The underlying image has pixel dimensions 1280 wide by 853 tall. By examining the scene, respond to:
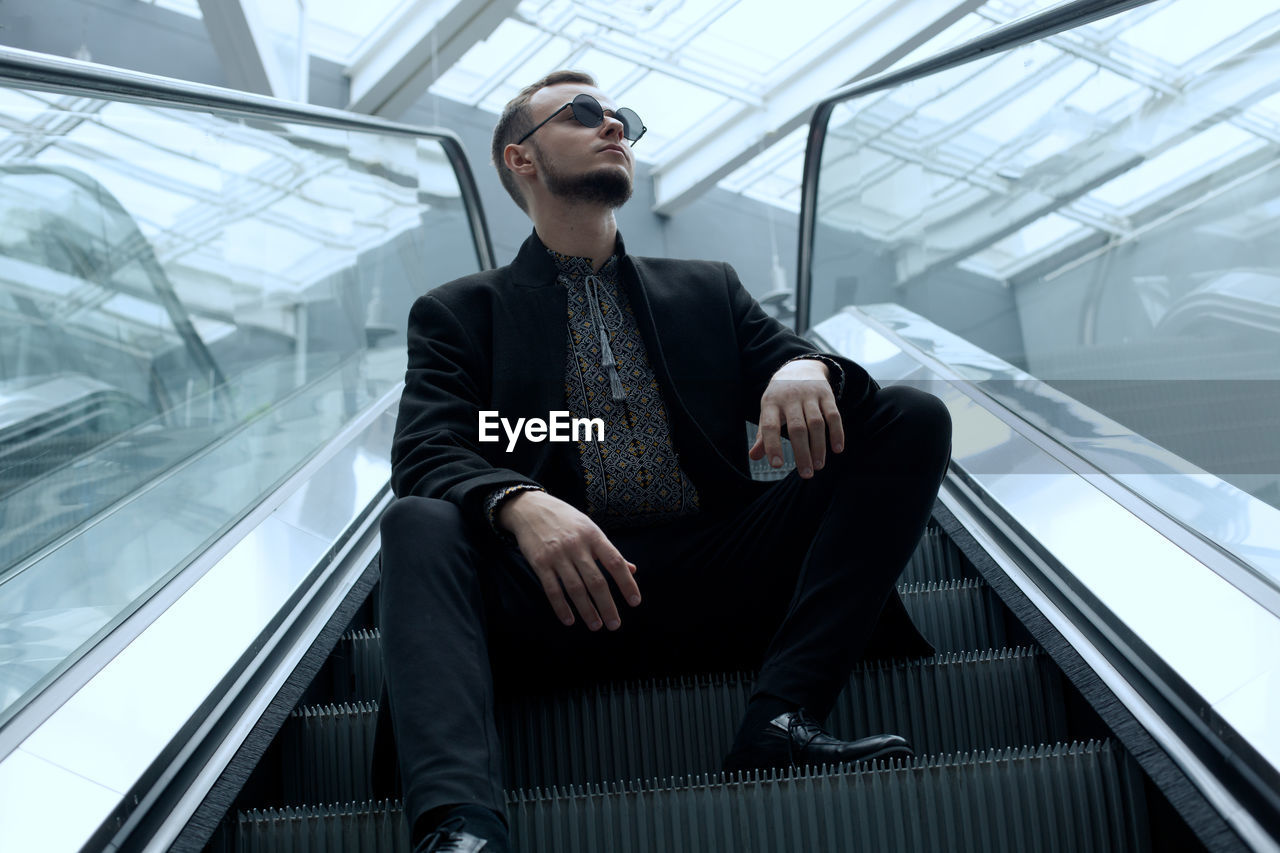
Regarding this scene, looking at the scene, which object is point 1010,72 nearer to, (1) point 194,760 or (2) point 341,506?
(2) point 341,506

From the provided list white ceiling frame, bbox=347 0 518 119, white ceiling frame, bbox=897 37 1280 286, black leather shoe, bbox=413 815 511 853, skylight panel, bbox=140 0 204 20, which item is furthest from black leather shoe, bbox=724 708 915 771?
skylight panel, bbox=140 0 204 20

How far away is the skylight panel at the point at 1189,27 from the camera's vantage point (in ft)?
7.67

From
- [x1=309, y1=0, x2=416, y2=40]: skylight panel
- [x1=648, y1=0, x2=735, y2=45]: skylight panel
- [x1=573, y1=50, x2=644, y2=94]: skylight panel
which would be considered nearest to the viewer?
[x1=309, y1=0, x2=416, y2=40]: skylight panel

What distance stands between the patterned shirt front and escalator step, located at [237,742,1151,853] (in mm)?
693

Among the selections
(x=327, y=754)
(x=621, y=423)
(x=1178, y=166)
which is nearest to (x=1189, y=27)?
(x=1178, y=166)

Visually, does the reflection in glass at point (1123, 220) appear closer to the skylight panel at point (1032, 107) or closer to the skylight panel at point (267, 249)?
the skylight panel at point (1032, 107)

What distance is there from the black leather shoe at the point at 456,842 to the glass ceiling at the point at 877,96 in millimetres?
2040

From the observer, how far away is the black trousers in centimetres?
146

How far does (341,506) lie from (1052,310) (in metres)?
1.94

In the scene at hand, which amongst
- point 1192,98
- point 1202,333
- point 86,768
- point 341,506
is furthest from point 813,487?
point 1192,98

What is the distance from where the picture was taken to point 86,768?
4.62ft

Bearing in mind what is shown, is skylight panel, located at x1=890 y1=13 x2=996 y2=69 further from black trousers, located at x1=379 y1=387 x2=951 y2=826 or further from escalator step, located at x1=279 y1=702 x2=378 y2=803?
escalator step, located at x1=279 y1=702 x2=378 y2=803

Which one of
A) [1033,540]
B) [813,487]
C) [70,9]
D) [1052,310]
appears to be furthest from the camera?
[70,9]

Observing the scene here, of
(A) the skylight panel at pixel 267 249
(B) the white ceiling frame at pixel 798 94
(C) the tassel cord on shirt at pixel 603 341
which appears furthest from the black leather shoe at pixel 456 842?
(B) the white ceiling frame at pixel 798 94
